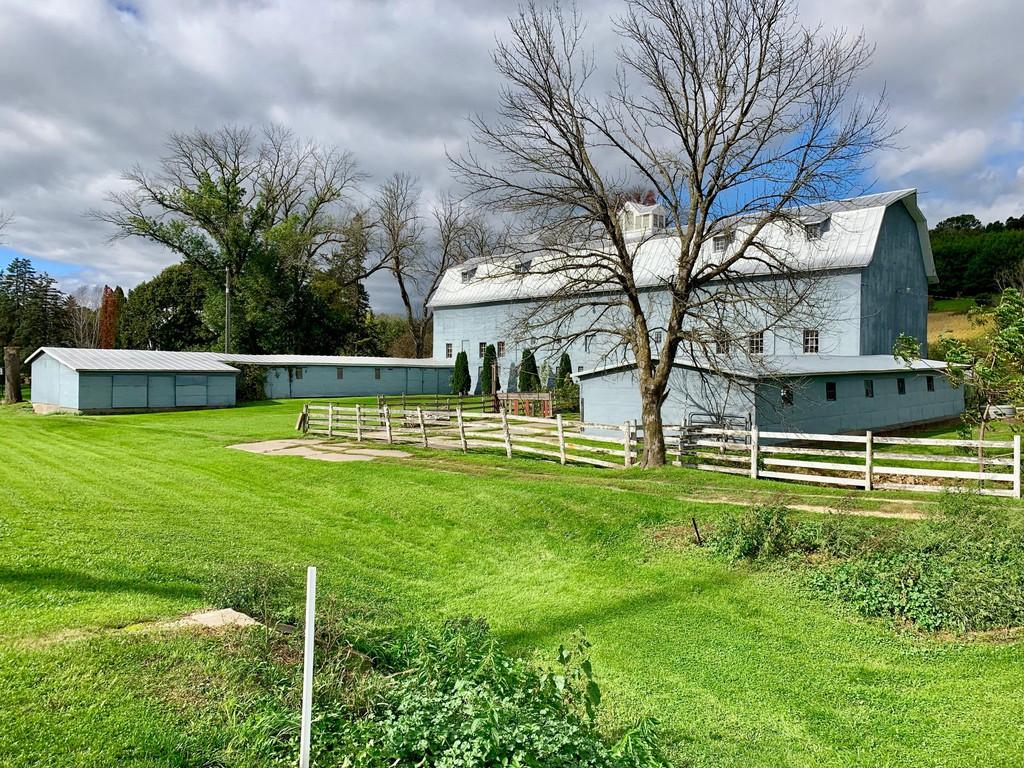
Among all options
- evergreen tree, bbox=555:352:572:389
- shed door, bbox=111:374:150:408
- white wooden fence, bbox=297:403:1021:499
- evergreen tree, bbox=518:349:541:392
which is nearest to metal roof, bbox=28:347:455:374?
shed door, bbox=111:374:150:408

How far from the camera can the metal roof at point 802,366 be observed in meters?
18.3

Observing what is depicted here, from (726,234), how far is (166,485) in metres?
12.8

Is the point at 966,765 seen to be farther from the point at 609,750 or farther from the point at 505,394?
the point at 505,394

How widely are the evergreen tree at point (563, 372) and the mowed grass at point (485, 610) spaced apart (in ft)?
62.9

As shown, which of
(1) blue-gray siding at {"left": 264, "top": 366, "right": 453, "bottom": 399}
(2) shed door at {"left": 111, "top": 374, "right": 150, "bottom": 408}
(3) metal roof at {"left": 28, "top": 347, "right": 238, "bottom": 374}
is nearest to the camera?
(3) metal roof at {"left": 28, "top": 347, "right": 238, "bottom": 374}

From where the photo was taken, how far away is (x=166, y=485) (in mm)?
13008

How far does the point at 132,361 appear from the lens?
32.3 meters

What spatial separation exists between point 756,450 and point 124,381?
2822 centimetres

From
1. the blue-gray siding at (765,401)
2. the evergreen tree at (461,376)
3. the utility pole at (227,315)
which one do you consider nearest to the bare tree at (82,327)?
the utility pole at (227,315)

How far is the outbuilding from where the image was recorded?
19.5 m

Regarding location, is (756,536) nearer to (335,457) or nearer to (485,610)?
(485,610)

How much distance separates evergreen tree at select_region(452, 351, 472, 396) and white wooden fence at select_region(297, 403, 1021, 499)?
661 inches

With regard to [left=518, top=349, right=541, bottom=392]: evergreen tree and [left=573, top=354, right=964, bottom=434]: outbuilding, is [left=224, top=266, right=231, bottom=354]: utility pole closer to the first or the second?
[left=518, top=349, right=541, bottom=392]: evergreen tree

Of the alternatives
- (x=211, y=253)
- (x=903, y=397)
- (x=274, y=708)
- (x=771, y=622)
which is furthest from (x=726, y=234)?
(x=211, y=253)
